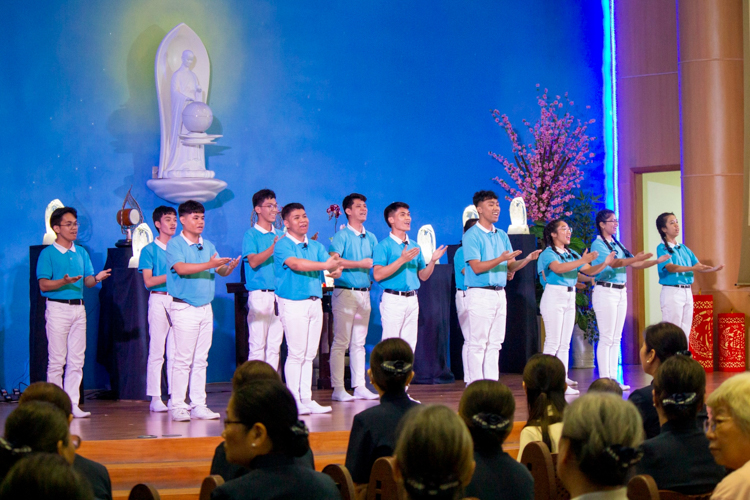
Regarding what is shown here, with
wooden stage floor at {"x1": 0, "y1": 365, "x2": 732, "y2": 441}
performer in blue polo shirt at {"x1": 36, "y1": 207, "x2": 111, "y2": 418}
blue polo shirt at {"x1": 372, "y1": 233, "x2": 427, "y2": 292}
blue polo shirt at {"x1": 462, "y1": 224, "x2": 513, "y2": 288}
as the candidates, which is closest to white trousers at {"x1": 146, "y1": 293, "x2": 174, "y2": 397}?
wooden stage floor at {"x1": 0, "y1": 365, "x2": 732, "y2": 441}

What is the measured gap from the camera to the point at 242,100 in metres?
8.01

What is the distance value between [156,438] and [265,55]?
4.58 m

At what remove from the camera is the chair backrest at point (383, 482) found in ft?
8.01

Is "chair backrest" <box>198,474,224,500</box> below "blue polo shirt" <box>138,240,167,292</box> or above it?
below

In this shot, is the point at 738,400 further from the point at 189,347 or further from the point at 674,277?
the point at 674,277

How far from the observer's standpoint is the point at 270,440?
6.64ft

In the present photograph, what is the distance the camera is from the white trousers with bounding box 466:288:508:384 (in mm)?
6055

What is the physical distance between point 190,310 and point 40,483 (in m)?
4.10

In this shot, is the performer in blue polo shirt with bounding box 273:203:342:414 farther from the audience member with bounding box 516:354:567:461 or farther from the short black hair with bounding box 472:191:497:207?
the audience member with bounding box 516:354:567:461

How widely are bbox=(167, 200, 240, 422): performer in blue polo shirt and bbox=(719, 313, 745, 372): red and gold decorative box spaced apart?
5.12m

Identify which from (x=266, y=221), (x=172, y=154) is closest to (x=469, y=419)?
(x=266, y=221)

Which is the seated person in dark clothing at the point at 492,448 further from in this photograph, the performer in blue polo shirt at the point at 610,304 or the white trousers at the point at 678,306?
the white trousers at the point at 678,306

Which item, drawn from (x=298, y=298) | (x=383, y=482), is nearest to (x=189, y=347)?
(x=298, y=298)

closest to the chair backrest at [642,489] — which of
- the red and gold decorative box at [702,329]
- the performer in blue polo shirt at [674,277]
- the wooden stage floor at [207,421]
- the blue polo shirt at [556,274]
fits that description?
the wooden stage floor at [207,421]
